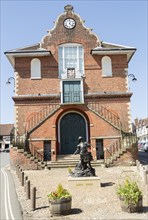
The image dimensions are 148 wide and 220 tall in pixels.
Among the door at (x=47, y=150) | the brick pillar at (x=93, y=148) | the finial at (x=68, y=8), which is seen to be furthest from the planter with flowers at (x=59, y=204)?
the finial at (x=68, y=8)

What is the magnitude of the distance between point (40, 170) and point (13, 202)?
9077 mm

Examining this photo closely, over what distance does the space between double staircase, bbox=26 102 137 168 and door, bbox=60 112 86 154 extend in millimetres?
1069

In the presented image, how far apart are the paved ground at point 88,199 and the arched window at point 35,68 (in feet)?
32.8

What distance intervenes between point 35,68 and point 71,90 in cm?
387

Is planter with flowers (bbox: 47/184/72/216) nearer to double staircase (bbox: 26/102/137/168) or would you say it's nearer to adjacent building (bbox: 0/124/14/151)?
double staircase (bbox: 26/102/137/168)

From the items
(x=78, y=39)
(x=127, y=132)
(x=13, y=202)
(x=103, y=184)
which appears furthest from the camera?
(x=78, y=39)

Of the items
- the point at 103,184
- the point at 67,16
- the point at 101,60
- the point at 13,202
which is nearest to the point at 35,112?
the point at 101,60

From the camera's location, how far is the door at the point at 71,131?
23.8 m

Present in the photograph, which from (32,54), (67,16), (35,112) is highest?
(67,16)

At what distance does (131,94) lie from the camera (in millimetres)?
24484

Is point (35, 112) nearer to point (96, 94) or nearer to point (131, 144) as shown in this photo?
point (96, 94)

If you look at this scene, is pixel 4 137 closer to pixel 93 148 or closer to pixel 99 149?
pixel 99 149

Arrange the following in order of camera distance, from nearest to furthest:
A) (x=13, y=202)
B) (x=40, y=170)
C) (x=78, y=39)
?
(x=13, y=202) → (x=40, y=170) → (x=78, y=39)

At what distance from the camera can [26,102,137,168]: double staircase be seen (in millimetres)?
21342
